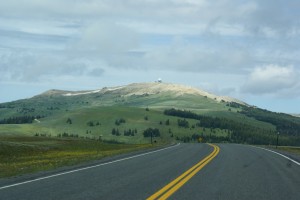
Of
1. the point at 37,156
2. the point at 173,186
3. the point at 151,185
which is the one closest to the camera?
the point at 173,186

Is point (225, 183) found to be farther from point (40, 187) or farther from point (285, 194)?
point (40, 187)

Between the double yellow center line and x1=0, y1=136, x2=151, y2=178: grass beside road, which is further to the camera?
x1=0, y1=136, x2=151, y2=178: grass beside road

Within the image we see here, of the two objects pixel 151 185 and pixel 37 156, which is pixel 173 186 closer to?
pixel 151 185

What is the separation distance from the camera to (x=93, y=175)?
61.9ft

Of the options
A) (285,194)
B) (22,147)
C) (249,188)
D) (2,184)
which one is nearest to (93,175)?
(2,184)

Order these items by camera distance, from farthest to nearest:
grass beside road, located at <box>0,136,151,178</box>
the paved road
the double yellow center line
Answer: grass beside road, located at <box>0,136,151,178</box>, the paved road, the double yellow center line

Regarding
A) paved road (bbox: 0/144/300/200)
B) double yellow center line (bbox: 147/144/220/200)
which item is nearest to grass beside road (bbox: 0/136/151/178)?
paved road (bbox: 0/144/300/200)

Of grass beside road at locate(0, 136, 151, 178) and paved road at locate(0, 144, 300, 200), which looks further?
grass beside road at locate(0, 136, 151, 178)

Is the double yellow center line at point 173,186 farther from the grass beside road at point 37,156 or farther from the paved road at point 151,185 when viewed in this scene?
the grass beside road at point 37,156

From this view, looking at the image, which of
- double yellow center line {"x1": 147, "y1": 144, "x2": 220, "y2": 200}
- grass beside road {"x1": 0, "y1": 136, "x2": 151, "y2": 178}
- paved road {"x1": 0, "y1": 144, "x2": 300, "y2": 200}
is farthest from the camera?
grass beside road {"x1": 0, "y1": 136, "x2": 151, "y2": 178}

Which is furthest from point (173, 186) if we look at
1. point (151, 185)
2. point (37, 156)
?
point (37, 156)

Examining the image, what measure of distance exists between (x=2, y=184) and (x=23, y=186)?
915 mm

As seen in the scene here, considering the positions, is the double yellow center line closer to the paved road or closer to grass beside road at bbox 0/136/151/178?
the paved road

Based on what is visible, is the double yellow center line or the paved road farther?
the paved road
